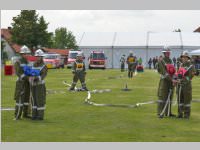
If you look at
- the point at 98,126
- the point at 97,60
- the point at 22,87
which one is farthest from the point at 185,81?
the point at 97,60

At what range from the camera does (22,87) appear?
14.2 meters

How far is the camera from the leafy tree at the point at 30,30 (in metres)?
97.3

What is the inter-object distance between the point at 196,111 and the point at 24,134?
7.11 meters

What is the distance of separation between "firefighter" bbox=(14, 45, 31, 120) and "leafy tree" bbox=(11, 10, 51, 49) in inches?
3287

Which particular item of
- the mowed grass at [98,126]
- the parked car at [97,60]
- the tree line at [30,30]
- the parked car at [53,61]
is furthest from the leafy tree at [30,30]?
the mowed grass at [98,126]

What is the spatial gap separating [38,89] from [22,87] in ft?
1.49

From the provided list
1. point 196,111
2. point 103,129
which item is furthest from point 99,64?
point 103,129

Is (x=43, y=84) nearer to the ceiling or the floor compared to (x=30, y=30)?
nearer to the floor

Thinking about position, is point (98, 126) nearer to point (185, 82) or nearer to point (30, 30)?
point (185, 82)

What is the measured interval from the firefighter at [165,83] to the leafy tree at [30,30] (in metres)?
83.3

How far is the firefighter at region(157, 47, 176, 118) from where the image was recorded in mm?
14727

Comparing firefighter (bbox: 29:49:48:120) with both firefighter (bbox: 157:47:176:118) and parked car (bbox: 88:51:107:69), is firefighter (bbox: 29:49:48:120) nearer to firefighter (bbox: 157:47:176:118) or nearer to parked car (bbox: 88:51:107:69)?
firefighter (bbox: 157:47:176:118)

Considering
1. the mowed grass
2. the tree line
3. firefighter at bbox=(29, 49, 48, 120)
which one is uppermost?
the tree line

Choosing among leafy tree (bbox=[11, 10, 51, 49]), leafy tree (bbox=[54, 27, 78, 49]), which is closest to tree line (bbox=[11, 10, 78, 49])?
leafy tree (bbox=[11, 10, 51, 49])
